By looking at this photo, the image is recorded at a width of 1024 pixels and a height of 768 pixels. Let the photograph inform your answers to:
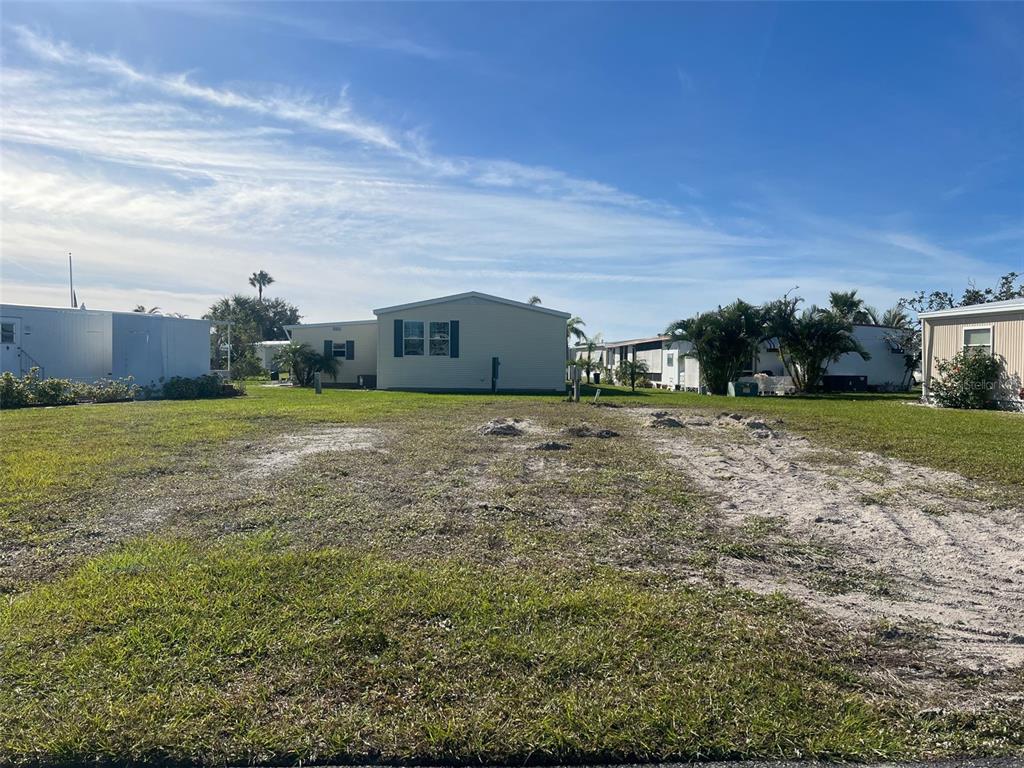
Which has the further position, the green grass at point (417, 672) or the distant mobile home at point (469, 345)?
the distant mobile home at point (469, 345)

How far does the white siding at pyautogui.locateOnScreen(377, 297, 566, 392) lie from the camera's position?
2400 cm

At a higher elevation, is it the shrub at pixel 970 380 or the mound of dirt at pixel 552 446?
the shrub at pixel 970 380

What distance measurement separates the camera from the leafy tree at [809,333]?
2497 cm

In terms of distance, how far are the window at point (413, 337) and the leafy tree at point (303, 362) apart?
4.58 meters

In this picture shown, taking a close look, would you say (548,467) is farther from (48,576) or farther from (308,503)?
(48,576)

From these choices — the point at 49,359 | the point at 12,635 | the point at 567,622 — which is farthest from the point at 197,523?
the point at 49,359

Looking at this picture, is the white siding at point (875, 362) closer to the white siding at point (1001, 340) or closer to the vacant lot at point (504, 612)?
the white siding at point (1001, 340)

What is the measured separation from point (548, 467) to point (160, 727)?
541cm

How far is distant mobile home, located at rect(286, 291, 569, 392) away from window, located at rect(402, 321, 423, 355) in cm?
4

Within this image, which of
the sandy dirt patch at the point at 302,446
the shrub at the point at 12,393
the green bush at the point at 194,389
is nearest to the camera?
the sandy dirt patch at the point at 302,446

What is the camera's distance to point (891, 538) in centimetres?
485

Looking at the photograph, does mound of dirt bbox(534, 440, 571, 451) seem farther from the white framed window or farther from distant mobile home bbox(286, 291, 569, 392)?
the white framed window

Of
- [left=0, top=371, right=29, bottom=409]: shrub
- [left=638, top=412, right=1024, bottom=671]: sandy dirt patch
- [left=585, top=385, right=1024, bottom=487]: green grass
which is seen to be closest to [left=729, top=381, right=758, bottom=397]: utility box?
[left=585, top=385, right=1024, bottom=487]: green grass

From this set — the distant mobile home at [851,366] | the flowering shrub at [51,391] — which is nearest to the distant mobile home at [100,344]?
the flowering shrub at [51,391]
